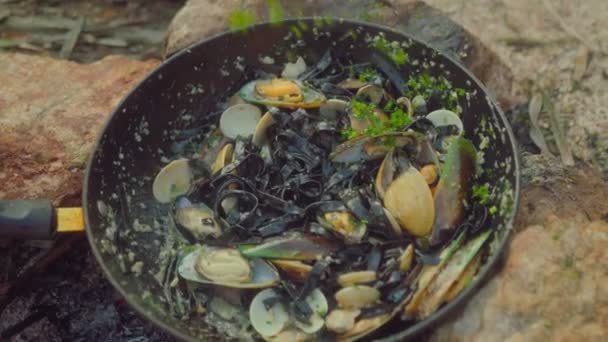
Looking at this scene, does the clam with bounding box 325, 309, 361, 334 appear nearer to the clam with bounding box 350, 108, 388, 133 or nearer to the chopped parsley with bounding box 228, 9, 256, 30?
the clam with bounding box 350, 108, 388, 133

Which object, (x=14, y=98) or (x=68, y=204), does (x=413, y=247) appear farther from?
(x=14, y=98)

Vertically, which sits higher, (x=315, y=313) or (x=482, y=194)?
(x=482, y=194)

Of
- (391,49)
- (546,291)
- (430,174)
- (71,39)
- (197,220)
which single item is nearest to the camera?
(546,291)

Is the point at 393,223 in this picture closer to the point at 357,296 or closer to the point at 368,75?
the point at 357,296

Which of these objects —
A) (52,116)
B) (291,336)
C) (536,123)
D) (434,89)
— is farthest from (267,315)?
(536,123)

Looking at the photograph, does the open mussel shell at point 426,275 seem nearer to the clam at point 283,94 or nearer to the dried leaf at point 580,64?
the clam at point 283,94
